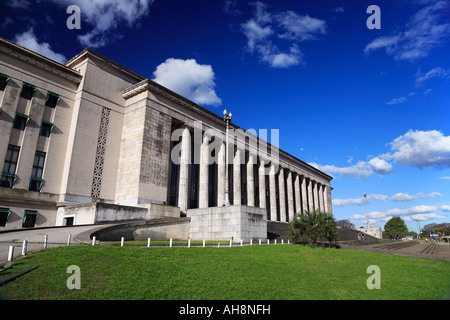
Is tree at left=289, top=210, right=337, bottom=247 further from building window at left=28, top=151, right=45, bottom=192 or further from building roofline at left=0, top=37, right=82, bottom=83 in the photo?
building roofline at left=0, top=37, right=82, bottom=83

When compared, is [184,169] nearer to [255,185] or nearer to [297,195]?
[255,185]

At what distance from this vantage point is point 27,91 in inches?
1048

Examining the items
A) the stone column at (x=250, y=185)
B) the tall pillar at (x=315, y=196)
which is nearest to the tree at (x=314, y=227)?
the stone column at (x=250, y=185)

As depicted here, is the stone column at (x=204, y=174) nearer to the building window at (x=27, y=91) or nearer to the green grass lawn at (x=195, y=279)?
the building window at (x=27, y=91)

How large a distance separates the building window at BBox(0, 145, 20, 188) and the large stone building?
75 millimetres

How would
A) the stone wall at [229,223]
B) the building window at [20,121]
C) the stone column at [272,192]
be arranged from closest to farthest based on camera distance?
the stone wall at [229,223], the building window at [20,121], the stone column at [272,192]

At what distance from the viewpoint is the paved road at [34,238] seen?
38.0ft

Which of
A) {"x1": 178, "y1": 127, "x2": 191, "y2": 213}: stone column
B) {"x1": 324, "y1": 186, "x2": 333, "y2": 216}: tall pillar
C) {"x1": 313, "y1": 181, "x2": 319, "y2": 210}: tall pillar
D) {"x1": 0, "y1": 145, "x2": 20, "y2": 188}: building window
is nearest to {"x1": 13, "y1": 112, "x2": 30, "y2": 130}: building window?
{"x1": 0, "y1": 145, "x2": 20, "y2": 188}: building window

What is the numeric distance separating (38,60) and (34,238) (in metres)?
19.3

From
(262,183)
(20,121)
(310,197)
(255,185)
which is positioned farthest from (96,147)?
(310,197)

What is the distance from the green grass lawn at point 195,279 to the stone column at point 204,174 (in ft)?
74.9

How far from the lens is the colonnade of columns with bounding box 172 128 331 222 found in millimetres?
35094

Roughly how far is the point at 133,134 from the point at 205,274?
24.4 meters
